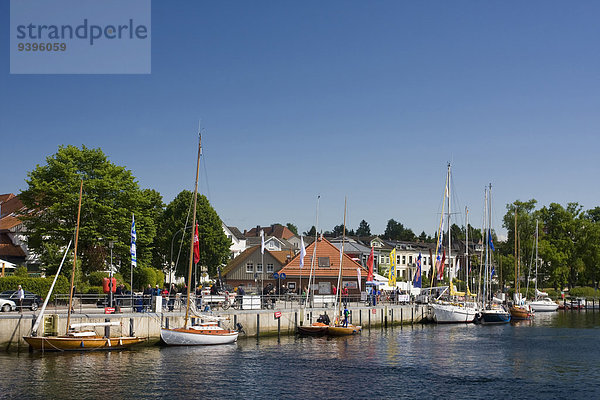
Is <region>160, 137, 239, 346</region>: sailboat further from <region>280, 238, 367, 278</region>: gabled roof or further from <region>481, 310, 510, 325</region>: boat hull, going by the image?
<region>481, 310, 510, 325</region>: boat hull

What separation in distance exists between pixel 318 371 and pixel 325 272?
125ft

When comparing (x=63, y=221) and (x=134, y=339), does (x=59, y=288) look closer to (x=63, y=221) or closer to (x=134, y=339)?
(x=134, y=339)

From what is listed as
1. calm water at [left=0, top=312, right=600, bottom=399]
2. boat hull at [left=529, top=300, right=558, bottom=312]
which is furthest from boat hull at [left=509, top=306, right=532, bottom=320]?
calm water at [left=0, top=312, right=600, bottom=399]

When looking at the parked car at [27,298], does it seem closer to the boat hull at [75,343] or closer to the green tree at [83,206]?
the boat hull at [75,343]

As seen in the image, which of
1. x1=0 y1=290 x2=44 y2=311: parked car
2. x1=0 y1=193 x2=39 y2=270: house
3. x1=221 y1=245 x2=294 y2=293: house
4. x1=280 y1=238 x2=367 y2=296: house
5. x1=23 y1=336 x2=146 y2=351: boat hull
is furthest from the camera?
x1=221 y1=245 x2=294 y2=293: house

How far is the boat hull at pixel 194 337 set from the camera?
40.3 metres

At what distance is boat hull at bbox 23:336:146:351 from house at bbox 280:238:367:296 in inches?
1360

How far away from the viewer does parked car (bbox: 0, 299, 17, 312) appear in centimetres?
4041

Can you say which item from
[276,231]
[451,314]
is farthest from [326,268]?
[276,231]

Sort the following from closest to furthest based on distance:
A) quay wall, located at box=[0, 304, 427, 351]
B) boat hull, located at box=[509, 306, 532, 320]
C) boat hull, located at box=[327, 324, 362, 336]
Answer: quay wall, located at box=[0, 304, 427, 351], boat hull, located at box=[327, 324, 362, 336], boat hull, located at box=[509, 306, 532, 320]

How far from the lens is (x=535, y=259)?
342ft

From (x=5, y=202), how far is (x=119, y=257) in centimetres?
4003

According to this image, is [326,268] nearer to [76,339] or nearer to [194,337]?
[194,337]

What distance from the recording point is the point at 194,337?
135 ft
